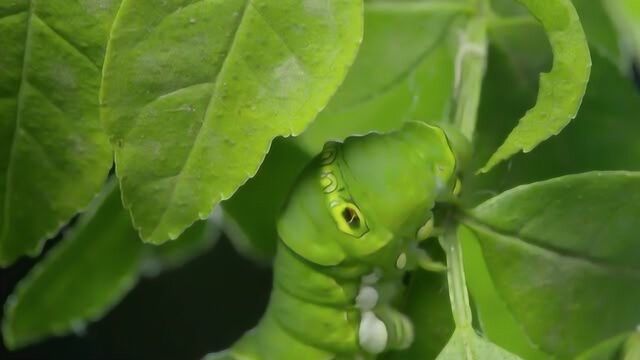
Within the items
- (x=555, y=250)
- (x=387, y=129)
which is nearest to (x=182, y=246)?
(x=387, y=129)

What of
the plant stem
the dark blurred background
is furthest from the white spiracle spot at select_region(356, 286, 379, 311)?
the dark blurred background

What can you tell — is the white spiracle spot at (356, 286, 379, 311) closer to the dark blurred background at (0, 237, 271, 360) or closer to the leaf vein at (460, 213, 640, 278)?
the leaf vein at (460, 213, 640, 278)

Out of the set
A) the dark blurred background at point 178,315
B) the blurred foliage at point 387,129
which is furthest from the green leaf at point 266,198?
the dark blurred background at point 178,315

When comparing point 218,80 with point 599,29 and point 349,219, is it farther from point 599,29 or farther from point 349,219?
point 599,29

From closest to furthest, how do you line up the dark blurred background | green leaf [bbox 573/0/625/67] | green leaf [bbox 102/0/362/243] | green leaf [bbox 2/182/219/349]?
green leaf [bbox 102/0/362/243] → green leaf [bbox 573/0/625/67] → green leaf [bbox 2/182/219/349] → the dark blurred background

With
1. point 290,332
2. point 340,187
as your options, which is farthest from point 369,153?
point 290,332

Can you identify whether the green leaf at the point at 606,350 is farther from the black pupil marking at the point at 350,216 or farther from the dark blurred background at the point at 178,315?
the dark blurred background at the point at 178,315
